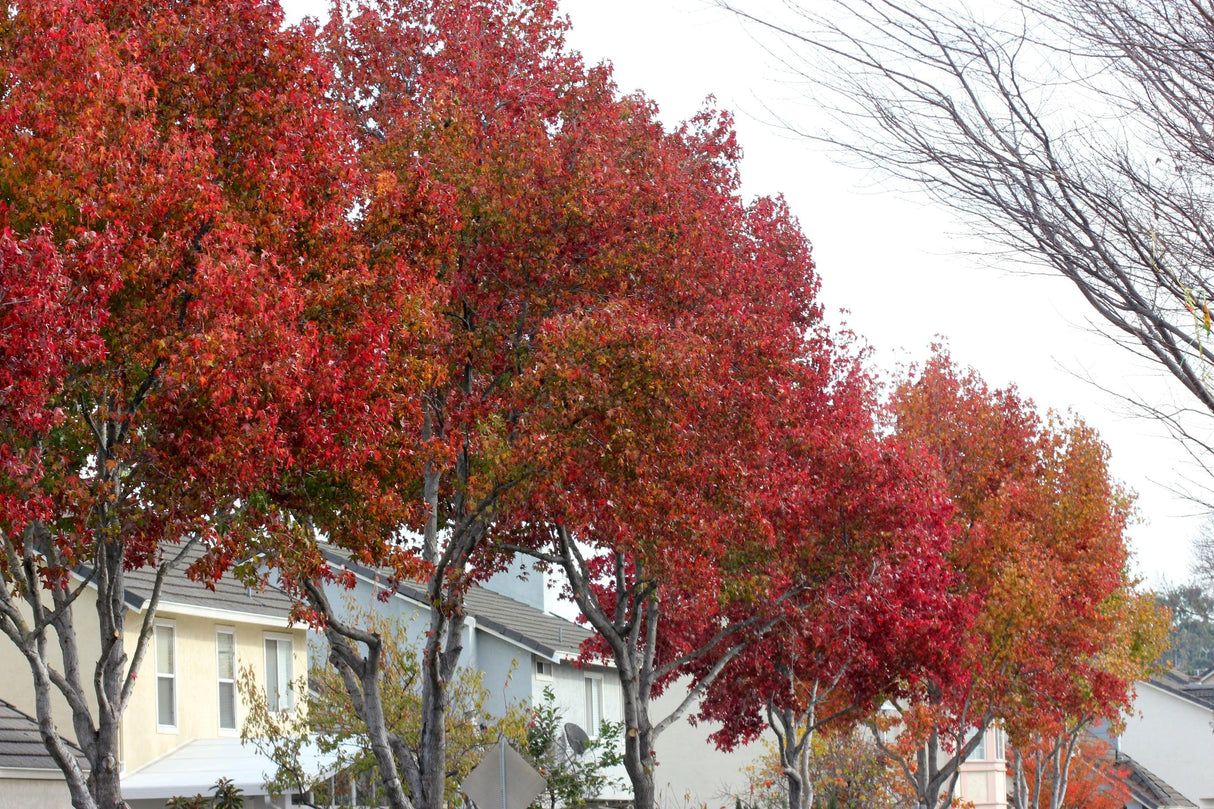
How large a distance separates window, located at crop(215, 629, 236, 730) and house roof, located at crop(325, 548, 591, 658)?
11.7 ft

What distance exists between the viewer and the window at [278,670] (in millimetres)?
27234

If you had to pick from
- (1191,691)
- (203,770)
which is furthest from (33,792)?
(1191,691)

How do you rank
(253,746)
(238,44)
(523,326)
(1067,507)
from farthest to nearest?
(1067,507) < (253,746) < (523,326) < (238,44)

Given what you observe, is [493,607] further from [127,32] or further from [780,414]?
[127,32]

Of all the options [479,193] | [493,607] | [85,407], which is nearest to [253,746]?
[493,607]

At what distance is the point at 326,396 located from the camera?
10828 millimetres

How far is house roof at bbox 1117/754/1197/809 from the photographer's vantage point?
54281mm

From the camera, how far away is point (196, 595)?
2527 centimetres

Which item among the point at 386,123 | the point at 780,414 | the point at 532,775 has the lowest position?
the point at 532,775

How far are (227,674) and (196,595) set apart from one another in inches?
77.0

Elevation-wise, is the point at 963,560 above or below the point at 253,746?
above

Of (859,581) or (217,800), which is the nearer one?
(859,581)

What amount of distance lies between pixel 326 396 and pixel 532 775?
4621mm

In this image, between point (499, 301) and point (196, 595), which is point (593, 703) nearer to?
point (196, 595)
